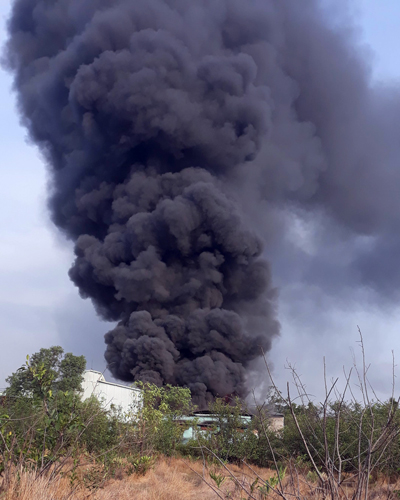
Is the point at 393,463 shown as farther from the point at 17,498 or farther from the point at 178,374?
the point at 178,374

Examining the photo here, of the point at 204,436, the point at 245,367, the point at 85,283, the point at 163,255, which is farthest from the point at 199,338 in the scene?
the point at 204,436

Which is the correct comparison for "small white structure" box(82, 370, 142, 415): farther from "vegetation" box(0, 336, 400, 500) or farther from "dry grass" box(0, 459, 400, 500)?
"dry grass" box(0, 459, 400, 500)

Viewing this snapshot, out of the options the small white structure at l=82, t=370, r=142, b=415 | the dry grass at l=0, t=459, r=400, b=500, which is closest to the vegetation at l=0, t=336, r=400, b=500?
the dry grass at l=0, t=459, r=400, b=500

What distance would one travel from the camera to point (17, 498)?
5145 millimetres

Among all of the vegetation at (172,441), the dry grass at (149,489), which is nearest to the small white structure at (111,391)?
the vegetation at (172,441)

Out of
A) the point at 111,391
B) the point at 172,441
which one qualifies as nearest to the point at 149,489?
the point at 172,441

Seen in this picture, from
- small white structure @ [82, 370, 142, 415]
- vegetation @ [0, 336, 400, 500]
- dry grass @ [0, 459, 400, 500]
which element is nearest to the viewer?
dry grass @ [0, 459, 400, 500]

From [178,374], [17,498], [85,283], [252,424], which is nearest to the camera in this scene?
[17,498]

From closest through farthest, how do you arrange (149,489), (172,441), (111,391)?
(149,489) → (172,441) → (111,391)

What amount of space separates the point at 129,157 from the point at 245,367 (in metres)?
22.9

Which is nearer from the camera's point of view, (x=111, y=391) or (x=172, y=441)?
(x=172, y=441)

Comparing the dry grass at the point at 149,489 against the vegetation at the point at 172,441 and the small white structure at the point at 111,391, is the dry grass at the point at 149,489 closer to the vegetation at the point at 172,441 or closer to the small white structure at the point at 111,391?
the vegetation at the point at 172,441

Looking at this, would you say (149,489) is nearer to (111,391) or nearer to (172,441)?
(172,441)

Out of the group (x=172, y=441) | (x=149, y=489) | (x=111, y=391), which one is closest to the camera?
(x=149, y=489)
